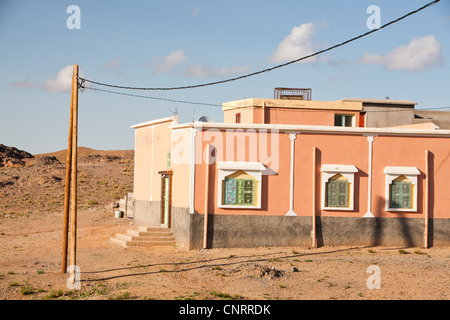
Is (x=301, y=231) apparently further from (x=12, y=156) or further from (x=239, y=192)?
(x=12, y=156)

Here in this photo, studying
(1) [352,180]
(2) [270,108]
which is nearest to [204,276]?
(1) [352,180]

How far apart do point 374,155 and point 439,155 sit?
8.64 feet

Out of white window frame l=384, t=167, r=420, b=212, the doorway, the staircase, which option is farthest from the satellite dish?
white window frame l=384, t=167, r=420, b=212

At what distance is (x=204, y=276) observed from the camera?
17953 mm

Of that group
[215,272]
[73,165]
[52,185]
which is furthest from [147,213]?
[52,185]

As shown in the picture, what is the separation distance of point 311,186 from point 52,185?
1296 inches

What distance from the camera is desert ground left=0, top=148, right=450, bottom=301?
15453mm

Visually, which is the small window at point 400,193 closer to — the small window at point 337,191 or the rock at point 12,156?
the small window at point 337,191

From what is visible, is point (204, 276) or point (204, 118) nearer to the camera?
Answer: point (204, 276)

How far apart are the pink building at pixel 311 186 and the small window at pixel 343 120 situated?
7.84 m

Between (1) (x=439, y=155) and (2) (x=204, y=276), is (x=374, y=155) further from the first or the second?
(2) (x=204, y=276)

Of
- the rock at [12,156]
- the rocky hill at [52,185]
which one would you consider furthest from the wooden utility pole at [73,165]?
the rock at [12,156]

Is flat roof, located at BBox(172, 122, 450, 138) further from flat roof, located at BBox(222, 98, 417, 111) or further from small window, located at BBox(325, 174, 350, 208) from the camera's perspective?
flat roof, located at BBox(222, 98, 417, 111)

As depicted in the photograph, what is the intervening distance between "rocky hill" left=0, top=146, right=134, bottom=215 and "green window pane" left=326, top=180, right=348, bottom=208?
2069 centimetres
